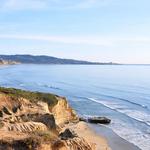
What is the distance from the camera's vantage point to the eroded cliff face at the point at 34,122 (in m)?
21.2

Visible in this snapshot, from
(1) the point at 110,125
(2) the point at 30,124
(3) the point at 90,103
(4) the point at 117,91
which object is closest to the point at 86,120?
(1) the point at 110,125

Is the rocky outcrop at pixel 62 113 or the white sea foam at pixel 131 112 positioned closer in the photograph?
the rocky outcrop at pixel 62 113

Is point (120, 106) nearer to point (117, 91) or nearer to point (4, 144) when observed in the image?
point (117, 91)

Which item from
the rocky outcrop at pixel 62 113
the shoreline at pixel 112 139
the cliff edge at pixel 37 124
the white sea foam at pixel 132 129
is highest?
the cliff edge at pixel 37 124

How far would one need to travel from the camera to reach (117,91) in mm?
93625

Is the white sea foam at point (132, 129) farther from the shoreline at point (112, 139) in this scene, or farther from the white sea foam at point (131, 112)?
the shoreline at point (112, 139)

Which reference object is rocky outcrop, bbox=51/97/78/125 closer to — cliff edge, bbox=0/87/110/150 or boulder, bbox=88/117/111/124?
cliff edge, bbox=0/87/110/150

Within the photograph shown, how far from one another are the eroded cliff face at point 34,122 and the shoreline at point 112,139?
3.52 metres

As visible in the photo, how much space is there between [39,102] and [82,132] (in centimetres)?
566

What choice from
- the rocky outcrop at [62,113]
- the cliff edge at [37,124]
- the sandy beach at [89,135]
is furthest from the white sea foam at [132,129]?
the rocky outcrop at [62,113]

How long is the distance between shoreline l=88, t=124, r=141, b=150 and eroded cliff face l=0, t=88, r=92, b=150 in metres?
3.52

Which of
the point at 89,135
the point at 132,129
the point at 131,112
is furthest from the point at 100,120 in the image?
the point at 131,112

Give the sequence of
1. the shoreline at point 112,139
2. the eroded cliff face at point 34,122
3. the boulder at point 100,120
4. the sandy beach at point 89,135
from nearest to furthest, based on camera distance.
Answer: the eroded cliff face at point 34,122
the sandy beach at point 89,135
the shoreline at point 112,139
the boulder at point 100,120

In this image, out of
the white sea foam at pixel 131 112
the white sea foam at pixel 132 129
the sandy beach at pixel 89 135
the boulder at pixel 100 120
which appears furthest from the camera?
the white sea foam at pixel 131 112
